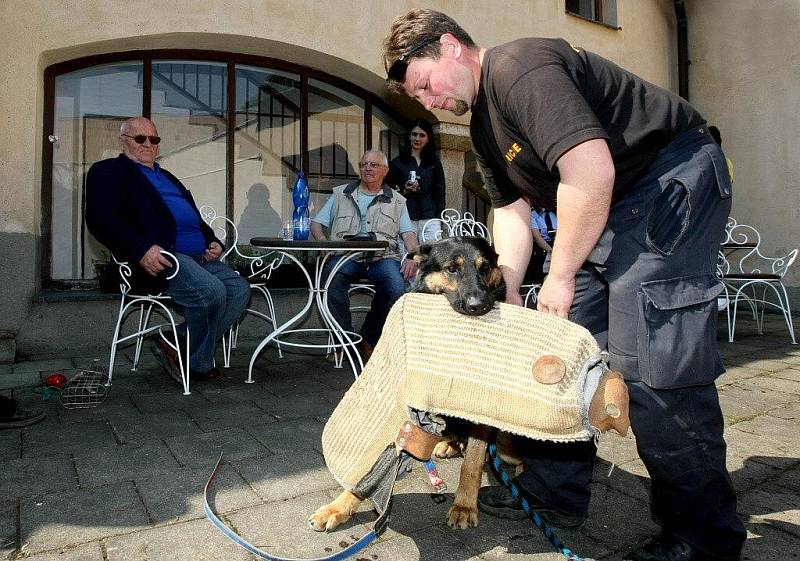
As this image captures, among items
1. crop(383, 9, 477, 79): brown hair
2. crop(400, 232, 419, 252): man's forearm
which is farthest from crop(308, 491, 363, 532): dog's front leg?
crop(400, 232, 419, 252): man's forearm

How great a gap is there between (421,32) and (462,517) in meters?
1.49

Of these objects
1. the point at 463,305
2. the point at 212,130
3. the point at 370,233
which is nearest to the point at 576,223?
the point at 463,305

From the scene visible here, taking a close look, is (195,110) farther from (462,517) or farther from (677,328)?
(677,328)

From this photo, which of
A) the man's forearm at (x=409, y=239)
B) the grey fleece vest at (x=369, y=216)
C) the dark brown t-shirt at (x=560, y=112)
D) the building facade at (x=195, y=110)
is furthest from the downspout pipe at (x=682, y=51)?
the dark brown t-shirt at (x=560, y=112)

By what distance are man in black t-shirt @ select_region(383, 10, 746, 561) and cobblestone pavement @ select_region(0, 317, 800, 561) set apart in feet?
1.14

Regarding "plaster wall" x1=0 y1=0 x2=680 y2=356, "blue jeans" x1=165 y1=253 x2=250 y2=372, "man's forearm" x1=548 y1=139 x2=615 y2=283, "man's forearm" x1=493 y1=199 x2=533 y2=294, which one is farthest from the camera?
"plaster wall" x1=0 y1=0 x2=680 y2=356

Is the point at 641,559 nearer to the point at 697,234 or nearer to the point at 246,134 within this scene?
the point at 697,234

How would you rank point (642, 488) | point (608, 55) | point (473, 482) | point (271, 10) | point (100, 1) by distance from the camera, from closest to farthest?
point (473, 482)
point (642, 488)
point (100, 1)
point (271, 10)
point (608, 55)

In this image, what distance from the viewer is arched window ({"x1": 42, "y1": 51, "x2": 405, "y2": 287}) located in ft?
17.5

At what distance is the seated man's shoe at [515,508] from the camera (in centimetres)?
193

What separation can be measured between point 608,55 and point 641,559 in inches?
308

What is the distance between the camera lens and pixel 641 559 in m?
1.69

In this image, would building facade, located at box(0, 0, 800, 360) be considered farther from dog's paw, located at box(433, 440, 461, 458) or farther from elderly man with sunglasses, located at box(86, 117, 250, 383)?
dog's paw, located at box(433, 440, 461, 458)

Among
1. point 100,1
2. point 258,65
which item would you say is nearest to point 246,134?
point 258,65
